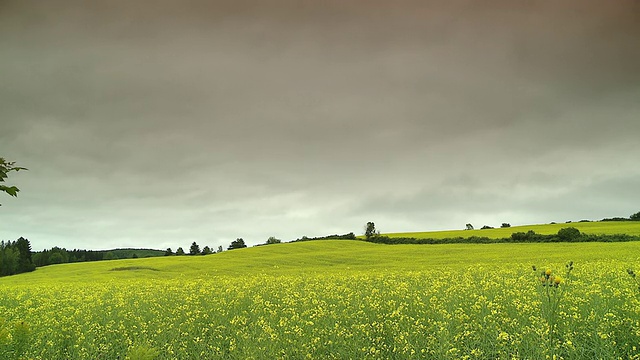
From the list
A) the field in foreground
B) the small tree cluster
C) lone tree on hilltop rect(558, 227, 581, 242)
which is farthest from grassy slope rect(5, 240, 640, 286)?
the field in foreground

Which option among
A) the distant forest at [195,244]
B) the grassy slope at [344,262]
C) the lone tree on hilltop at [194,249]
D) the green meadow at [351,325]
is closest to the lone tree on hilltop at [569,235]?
the distant forest at [195,244]

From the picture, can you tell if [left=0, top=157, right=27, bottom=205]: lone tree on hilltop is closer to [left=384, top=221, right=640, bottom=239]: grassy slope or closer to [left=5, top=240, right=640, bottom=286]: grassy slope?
[left=5, top=240, right=640, bottom=286]: grassy slope

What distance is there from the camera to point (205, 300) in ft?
47.9

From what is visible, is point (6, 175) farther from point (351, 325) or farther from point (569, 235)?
point (569, 235)

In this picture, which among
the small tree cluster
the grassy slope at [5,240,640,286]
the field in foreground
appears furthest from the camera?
the small tree cluster

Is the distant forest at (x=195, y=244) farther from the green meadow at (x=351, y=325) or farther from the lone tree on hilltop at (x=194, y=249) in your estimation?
the green meadow at (x=351, y=325)

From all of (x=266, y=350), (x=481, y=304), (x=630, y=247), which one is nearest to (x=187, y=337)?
(x=266, y=350)

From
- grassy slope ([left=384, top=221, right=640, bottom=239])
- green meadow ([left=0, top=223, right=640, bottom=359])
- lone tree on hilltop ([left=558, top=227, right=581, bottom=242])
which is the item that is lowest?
green meadow ([left=0, top=223, right=640, bottom=359])

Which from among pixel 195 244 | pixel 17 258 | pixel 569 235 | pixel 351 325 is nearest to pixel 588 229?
pixel 569 235

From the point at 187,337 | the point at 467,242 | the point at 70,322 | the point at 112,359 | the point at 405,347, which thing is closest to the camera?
the point at 405,347

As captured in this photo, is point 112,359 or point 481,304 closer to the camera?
point 112,359

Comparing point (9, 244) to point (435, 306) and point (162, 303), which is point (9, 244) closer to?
point (162, 303)

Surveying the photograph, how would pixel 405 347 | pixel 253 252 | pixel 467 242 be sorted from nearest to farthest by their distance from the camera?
pixel 405 347, pixel 253 252, pixel 467 242

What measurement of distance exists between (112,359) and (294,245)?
53.3 meters
